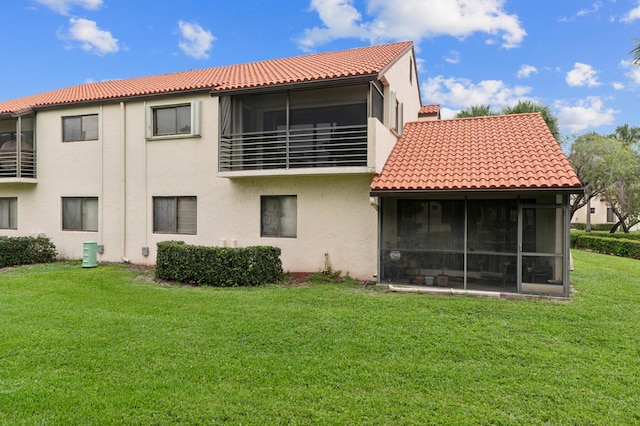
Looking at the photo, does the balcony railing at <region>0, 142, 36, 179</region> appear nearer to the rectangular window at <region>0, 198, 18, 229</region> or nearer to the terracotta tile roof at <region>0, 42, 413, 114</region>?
the rectangular window at <region>0, 198, 18, 229</region>

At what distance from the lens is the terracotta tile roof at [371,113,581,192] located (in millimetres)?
10105

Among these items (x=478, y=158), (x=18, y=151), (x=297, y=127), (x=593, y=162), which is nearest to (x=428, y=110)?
(x=478, y=158)

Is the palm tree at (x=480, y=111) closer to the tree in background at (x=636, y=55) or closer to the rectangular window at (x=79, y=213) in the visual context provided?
the tree in background at (x=636, y=55)

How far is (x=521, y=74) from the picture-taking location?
91.1ft

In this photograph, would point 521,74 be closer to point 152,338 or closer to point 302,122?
point 302,122

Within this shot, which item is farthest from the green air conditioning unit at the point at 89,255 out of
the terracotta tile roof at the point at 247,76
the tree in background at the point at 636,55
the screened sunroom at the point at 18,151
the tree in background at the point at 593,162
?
the tree in background at the point at 593,162

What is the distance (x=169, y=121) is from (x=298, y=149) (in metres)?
5.41

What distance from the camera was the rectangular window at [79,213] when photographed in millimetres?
15875

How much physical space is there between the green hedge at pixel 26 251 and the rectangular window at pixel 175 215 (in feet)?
16.0

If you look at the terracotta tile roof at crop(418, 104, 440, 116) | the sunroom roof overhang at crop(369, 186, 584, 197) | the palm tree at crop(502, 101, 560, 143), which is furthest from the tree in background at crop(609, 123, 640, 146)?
the sunroom roof overhang at crop(369, 186, 584, 197)

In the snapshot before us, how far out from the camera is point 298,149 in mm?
13148

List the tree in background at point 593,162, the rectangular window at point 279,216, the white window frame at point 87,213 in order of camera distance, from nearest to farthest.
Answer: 1. the rectangular window at point 279,216
2. the white window frame at point 87,213
3. the tree in background at point 593,162

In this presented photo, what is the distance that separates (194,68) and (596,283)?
754 inches

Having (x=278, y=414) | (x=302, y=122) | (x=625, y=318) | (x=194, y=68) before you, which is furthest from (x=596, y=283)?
(x=194, y=68)
